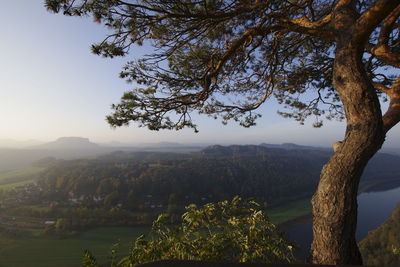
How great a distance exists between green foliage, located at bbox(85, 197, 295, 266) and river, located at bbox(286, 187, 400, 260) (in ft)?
74.0

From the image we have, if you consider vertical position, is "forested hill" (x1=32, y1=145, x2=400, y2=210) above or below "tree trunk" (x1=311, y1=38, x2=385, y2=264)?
below

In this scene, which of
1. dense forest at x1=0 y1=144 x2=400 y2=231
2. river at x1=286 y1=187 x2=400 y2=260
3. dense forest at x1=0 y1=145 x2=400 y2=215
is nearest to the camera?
river at x1=286 y1=187 x2=400 y2=260

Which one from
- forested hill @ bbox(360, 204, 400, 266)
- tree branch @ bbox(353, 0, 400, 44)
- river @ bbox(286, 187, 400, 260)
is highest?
tree branch @ bbox(353, 0, 400, 44)

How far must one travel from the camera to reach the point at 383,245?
68.8ft

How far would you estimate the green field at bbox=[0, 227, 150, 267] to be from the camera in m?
19.1

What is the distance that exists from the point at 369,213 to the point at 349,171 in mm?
44170

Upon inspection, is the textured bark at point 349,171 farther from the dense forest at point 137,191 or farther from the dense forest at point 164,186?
the dense forest at point 164,186

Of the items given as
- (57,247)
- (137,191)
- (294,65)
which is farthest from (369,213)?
(57,247)

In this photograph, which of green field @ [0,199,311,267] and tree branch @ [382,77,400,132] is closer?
tree branch @ [382,77,400,132]

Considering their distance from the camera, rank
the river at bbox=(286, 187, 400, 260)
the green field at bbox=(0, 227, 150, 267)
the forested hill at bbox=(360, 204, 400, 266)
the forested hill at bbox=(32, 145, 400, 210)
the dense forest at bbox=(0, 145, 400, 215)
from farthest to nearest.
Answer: the forested hill at bbox=(32, 145, 400, 210), the dense forest at bbox=(0, 145, 400, 215), the river at bbox=(286, 187, 400, 260), the forested hill at bbox=(360, 204, 400, 266), the green field at bbox=(0, 227, 150, 267)

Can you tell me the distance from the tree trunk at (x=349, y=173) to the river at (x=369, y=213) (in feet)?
73.5

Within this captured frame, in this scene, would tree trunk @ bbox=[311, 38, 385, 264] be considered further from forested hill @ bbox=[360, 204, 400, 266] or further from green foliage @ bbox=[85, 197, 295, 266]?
forested hill @ bbox=[360, 204, 400, 266]

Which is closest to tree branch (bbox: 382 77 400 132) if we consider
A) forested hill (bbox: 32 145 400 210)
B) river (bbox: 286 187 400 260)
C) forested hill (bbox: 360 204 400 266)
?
river (bbox: 286 187 400 260)

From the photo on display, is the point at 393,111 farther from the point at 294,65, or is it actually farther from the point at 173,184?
the point at 173,184
